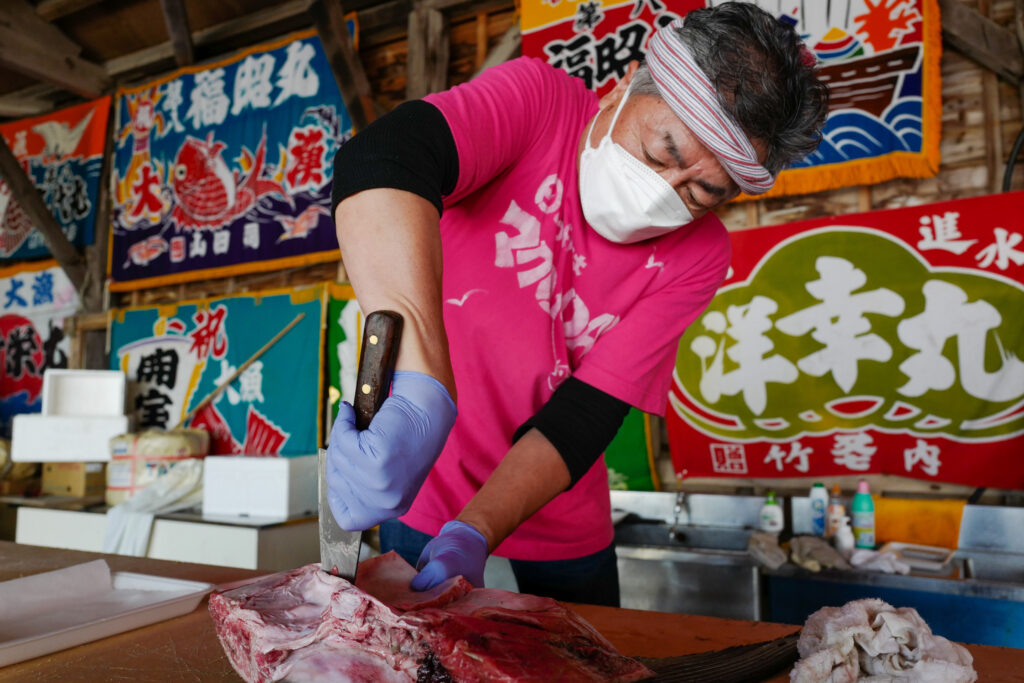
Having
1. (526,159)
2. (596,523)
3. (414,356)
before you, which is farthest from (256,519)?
(414,356)

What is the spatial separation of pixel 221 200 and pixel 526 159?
4.09 metres

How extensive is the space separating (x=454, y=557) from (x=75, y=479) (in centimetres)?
482

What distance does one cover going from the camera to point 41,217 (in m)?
5.39

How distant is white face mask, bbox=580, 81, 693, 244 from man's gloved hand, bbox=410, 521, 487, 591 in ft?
2.26

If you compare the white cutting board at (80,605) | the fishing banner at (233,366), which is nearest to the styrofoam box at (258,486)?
the fishing banner at (233,366)

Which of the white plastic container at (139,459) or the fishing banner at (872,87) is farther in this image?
the white plastic container at (139,459)

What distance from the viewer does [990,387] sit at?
9.64ft

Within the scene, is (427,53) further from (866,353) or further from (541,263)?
(541,263)

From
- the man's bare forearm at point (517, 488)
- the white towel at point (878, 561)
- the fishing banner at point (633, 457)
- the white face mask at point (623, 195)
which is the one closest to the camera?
the man's bare forearm at point (517, 488)

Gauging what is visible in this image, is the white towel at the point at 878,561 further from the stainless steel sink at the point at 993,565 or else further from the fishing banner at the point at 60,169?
the fishing banner at the point at 60,169

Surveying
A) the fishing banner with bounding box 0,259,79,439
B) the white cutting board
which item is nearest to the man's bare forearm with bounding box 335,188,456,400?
the white cutting board

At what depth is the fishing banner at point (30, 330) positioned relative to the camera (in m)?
5.79

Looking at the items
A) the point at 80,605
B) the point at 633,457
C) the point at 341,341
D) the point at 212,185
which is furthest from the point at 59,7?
the point at 80,605

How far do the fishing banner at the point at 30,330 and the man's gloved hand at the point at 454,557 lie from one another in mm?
5806
